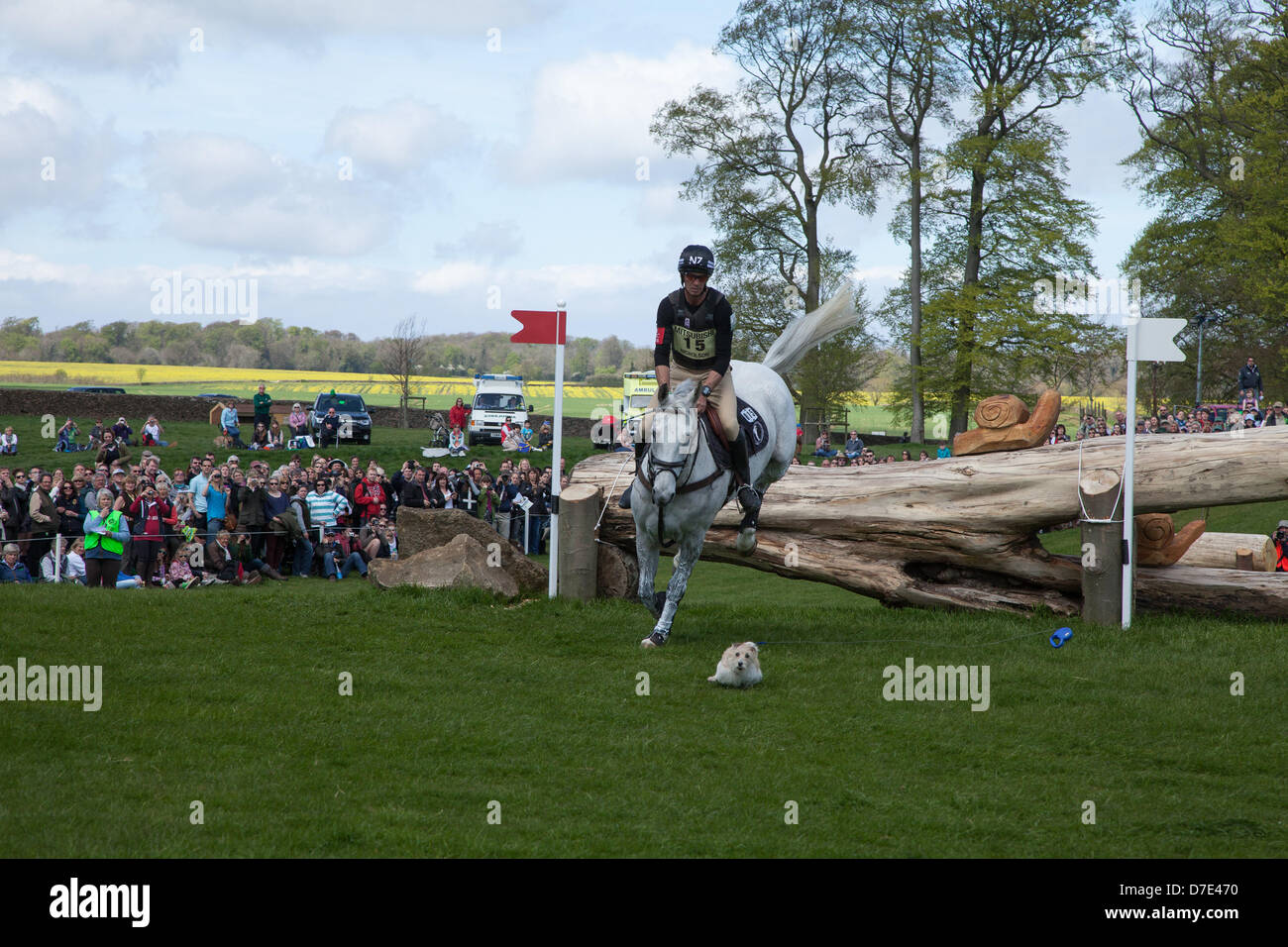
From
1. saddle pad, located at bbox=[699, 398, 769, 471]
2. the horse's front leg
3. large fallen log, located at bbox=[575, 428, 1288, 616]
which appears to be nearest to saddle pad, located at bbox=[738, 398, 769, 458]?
saddle pad, located at bbox=[699, 398, 769, 471]

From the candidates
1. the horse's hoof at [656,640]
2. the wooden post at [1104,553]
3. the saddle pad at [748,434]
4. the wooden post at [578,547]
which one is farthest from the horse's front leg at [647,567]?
the wooden post at [1104,553]

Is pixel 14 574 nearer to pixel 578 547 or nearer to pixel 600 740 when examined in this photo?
pixel 578 547

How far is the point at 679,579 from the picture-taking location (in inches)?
376

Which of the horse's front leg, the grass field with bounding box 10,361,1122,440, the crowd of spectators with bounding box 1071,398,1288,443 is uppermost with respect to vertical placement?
the grass field with bounding box 10,361,1122,440

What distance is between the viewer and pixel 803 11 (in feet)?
129

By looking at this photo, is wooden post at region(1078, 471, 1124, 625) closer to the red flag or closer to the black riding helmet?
the black riding helmet

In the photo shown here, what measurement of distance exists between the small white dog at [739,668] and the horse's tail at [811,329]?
369cm

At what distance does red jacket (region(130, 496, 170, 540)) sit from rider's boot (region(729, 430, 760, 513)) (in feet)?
33.7

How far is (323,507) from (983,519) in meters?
12.9

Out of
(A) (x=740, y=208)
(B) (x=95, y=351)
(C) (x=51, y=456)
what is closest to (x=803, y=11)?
(A) (x=740, y=208)

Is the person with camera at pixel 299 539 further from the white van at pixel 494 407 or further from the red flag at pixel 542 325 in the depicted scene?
the white van at pixel 494 407

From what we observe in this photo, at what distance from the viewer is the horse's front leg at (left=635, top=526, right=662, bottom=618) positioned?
31.1 ft

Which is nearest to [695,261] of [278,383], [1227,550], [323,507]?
[1227,550]
